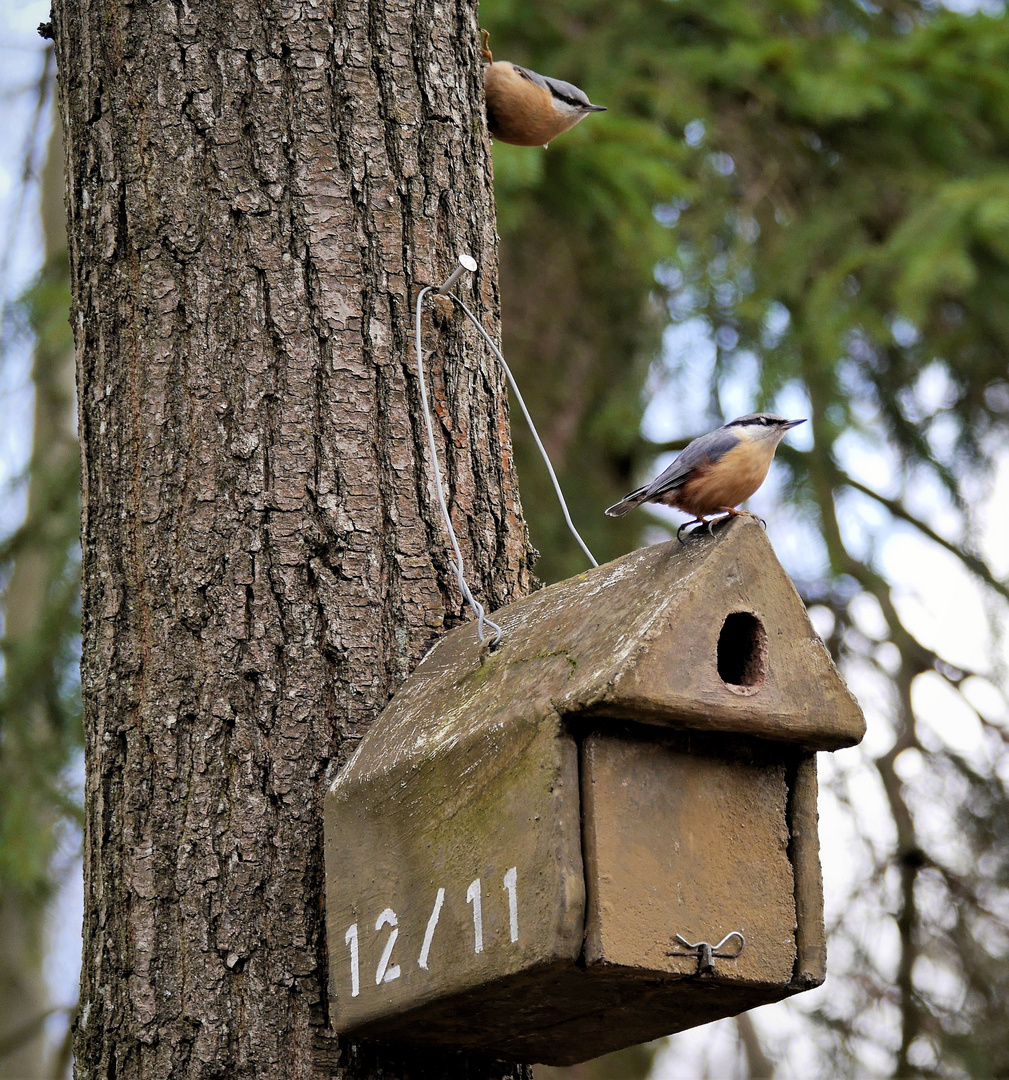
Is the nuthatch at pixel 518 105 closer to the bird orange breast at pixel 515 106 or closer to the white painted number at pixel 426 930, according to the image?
the bird orange breast at pixel 515 106

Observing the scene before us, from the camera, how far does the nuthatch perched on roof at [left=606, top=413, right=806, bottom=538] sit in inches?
71.4

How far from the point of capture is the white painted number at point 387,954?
5.01 ft

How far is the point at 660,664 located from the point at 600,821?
182mm

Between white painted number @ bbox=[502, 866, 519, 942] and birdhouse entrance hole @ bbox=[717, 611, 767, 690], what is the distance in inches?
12.6

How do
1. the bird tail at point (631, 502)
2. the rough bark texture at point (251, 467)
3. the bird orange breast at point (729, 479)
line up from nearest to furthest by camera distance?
the rough bark texture at point (251, 467) → the bird orange breast at point (729, 479) → the bird tail at point (631, 502)

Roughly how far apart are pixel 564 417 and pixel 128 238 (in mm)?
2818

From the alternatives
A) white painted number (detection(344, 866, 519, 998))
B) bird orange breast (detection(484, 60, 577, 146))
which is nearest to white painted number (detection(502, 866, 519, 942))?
white painted number (detection(344, 866, 519, 998))

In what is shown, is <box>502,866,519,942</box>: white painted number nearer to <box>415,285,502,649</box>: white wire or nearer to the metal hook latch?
the metal hook latch

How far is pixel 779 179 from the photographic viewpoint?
15.1 ft

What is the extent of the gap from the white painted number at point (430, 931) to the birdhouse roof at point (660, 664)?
6.4 inches

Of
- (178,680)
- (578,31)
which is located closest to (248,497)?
(178,680)

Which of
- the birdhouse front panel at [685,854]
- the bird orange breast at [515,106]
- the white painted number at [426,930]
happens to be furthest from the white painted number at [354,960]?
the bird orange breast at [515,106]

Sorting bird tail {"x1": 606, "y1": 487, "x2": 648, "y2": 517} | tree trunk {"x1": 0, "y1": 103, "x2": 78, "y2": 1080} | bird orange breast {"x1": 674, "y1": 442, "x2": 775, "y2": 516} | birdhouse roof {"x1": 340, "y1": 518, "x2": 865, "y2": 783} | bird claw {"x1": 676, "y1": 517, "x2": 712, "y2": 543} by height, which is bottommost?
birdhouse roof {"x1": 340, "y1": 518, "x2": 865, "y2": 783}

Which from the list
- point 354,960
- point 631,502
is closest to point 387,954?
point 354,960
